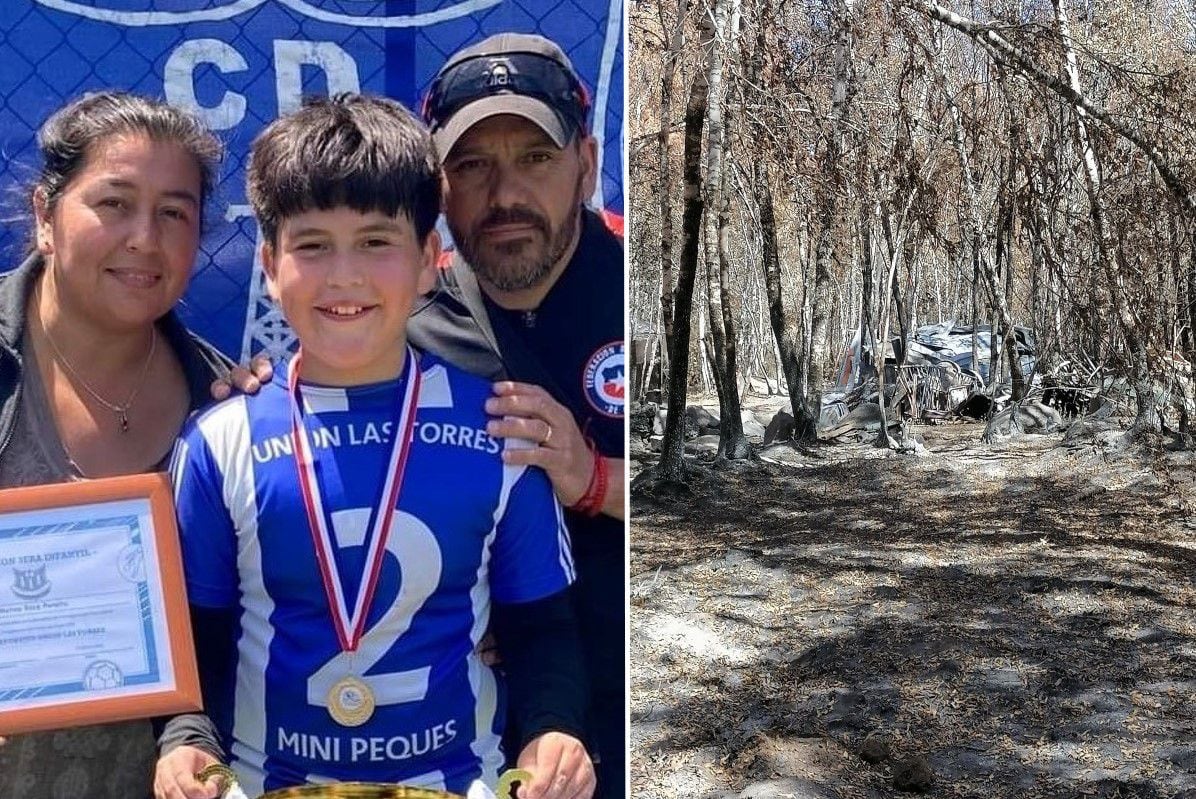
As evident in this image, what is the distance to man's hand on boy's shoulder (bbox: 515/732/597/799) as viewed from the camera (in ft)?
8.64

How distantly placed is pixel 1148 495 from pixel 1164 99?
504 centimetres

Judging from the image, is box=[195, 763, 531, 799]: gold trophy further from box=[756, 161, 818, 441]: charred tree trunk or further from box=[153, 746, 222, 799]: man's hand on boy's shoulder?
box=[756, 161, 818, 441]: charred tree trunk

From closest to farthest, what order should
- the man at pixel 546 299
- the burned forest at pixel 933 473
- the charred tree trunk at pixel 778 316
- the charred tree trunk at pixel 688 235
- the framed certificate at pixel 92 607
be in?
the framed certificate at pixel 92 607 < the man at pixel 546 299 < the burned forest at pixel 933 473 < the charred tree trunk at pixel 688 235 < the charred tree trunk at pixel 778 316

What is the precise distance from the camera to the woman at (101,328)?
248 cm

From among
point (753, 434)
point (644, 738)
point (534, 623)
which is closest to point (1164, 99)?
point (644, 738)

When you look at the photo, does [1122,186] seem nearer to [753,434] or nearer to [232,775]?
[232,775]

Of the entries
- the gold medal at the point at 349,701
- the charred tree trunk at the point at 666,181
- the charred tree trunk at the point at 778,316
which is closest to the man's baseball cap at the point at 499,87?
the gold medal at the point at 349,701

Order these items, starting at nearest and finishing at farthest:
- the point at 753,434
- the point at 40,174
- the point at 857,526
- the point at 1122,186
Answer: the point at 40,174 → the point at 1122,186 → the point at 857,526 → the point at 753,434

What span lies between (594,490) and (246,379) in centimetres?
78

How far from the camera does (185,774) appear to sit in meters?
2.51

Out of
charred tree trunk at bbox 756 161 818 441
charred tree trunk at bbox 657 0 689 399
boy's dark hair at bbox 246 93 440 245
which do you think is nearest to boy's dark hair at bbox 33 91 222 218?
boy's dark hair at bbox 246 93 440 245

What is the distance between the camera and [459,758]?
2604mm

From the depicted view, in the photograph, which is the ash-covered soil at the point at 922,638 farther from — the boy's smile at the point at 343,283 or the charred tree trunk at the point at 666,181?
the boy's smile at the point at 343,283

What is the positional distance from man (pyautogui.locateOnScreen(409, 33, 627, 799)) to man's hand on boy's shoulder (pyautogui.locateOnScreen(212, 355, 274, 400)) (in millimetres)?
312
